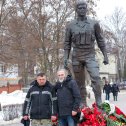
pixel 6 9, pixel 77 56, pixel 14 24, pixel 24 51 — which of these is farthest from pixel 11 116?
pixel 24 51

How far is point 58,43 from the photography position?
32938 mm

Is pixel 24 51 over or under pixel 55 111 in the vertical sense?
over

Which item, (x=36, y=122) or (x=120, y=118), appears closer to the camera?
(x=36, y=122)

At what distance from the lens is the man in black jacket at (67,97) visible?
26.5ft

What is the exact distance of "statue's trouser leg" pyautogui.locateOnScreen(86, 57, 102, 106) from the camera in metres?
9.12

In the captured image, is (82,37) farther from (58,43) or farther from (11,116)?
Answer: (58,43)

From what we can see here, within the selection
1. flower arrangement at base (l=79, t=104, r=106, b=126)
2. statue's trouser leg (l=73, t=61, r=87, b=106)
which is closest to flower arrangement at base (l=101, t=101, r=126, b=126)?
flower arrangement at base (l=79, t=104, r=106, b=126)

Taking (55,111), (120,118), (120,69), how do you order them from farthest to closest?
(120,69) < (120,118) < (55,111)

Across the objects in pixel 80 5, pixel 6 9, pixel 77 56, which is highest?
pixel 6 9

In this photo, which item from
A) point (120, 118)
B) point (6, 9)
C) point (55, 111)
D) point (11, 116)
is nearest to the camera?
point (55, 111)

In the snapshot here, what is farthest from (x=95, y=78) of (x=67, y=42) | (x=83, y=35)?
(x=67, y=42)

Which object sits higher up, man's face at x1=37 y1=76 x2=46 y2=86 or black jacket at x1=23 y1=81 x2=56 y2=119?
man's face at x1=37 y1=76 x2=46 y2=86

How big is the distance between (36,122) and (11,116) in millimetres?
11218

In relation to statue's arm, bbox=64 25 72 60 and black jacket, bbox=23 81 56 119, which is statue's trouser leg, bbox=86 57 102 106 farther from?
black jacket, bbox=23 81 56 119
